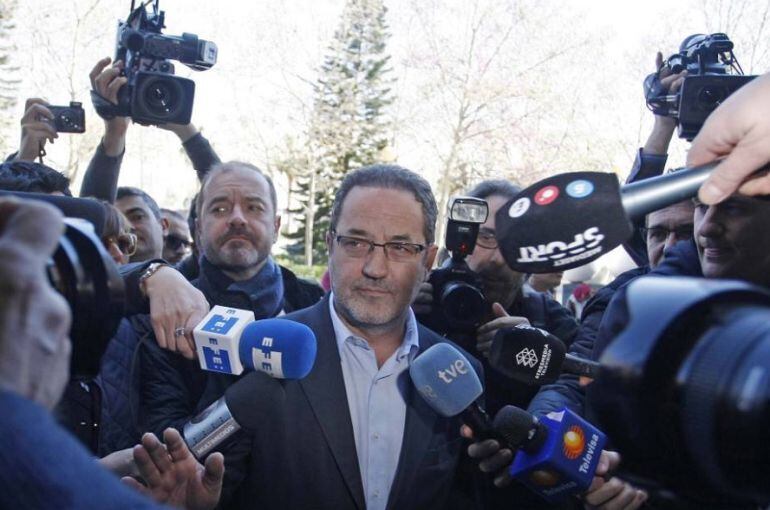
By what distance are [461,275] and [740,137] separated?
4.61 ft

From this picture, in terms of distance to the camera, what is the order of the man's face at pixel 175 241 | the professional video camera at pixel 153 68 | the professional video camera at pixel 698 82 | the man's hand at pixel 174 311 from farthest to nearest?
the man's face at pixel 175 241 → the professional video camera at pixel 153 68 → the professional video camera at pixel 698 82 → the man's hand at pixel 174 311

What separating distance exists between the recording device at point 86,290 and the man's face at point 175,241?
3746 millimetres

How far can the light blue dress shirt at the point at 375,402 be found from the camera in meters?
2.06

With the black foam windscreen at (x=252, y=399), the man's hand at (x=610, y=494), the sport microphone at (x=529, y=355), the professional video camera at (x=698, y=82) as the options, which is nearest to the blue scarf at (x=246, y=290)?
the black foam windscreen at (x=252, y=399)

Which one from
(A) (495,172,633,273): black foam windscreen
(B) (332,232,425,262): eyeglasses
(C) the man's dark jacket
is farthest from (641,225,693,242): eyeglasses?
(A) (495,172,633,273): black foam windscreen

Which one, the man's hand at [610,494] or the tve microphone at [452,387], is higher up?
the tve microphone at [452,387]

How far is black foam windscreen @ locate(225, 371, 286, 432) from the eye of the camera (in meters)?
1.60

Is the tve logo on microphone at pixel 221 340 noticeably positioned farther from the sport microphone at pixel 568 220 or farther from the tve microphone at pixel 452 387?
the sport microphone at pixel 568 220

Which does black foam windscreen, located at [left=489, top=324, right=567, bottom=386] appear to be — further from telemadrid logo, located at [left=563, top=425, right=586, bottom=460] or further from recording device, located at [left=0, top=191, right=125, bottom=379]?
recording device, located at [left=0, top=191, right=125, bottom=379]

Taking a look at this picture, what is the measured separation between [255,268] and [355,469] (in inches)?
42.5

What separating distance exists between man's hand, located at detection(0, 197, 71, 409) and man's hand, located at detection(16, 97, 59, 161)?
8.72 ft

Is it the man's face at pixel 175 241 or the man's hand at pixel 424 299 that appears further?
the man's face at pixel 175 241

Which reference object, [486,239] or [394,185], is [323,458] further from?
[486,239]

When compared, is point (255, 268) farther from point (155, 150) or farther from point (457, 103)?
point (155, 150)
